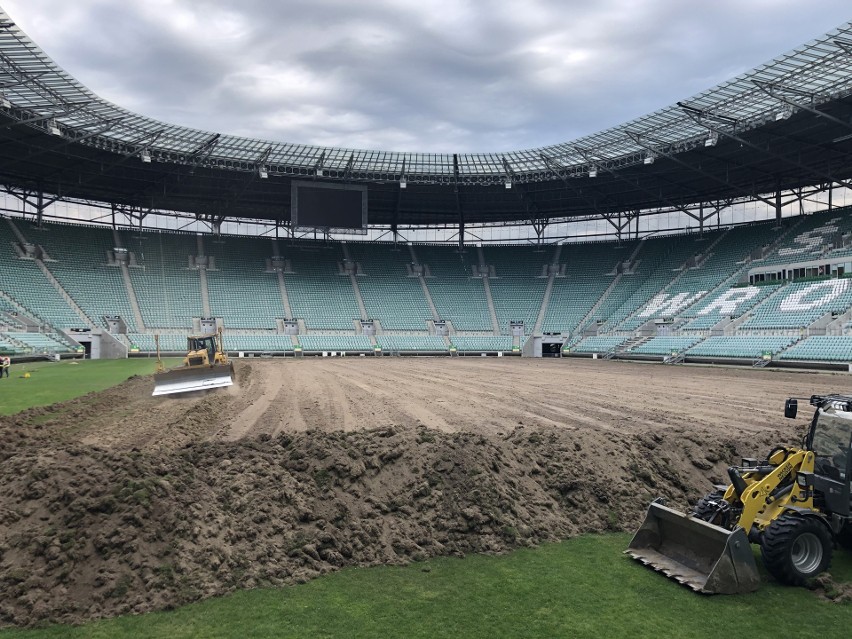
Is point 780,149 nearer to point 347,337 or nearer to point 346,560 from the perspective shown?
point 347,337

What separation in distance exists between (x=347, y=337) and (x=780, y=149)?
39.4 m

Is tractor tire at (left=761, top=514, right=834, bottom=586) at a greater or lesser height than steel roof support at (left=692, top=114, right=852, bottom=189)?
lesser

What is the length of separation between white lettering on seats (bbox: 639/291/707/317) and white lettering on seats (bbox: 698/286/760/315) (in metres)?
2.48

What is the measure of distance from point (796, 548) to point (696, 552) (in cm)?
114

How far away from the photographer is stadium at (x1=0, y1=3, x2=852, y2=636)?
750 centimetres

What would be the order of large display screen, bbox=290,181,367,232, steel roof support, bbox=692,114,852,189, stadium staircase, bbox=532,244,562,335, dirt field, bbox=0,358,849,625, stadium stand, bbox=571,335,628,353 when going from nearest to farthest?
dirt field, bbox=0,358,849,625 < steel roof support, bbox=692,114,852,189 < stadium stand, bbox=571,335,628,353 < large display screen, bbox=290,181,367,232 < stadium staircase, bbox=532,244,562,335

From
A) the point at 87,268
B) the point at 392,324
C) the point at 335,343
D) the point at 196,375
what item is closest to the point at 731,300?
the point at 392,324

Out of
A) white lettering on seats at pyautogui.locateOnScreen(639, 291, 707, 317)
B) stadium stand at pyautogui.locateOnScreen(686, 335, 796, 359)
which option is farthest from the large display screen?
stadium stand at pyautogui.locateOnScreen(686, 335, 796, 359)

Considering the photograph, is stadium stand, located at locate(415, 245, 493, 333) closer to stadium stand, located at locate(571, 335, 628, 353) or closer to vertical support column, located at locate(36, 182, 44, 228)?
stadium stand, located at locate(571, 335, 628, 353)

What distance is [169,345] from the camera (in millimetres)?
47531

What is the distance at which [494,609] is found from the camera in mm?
6047

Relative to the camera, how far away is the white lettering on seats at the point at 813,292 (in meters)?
37.7

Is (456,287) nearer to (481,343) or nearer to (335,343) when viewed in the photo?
(481,343)

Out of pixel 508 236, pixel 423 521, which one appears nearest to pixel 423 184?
pixel 508 236
